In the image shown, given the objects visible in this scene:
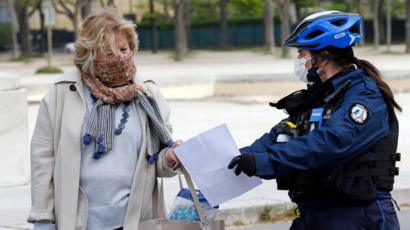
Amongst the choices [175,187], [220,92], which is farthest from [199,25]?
[175,187]

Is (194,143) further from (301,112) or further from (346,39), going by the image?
(346,39)

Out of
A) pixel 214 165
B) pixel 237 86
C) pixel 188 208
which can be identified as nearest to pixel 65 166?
pixel 188 208

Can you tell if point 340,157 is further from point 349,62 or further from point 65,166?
point 65,166

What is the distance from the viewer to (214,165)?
3852 mm

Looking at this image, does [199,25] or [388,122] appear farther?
[199,25]

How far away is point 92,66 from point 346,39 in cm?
112

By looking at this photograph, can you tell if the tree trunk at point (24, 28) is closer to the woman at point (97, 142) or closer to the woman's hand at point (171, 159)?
the woman at point (97, 142)

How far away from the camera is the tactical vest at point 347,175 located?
3582 millimetres

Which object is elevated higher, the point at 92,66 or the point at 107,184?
the point at 92,66

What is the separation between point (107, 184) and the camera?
4074 millimetres

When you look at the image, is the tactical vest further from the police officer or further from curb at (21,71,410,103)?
curb at (21,71,410,103)

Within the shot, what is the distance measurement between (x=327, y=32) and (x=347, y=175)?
1.81 feet

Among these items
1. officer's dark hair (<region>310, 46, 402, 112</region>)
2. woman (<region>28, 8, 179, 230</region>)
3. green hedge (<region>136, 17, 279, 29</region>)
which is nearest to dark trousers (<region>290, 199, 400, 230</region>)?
officer's dark hair (<region>310, 46, 402, 112</region>)

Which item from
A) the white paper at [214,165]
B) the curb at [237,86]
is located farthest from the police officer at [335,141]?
the curb at [237,86]
